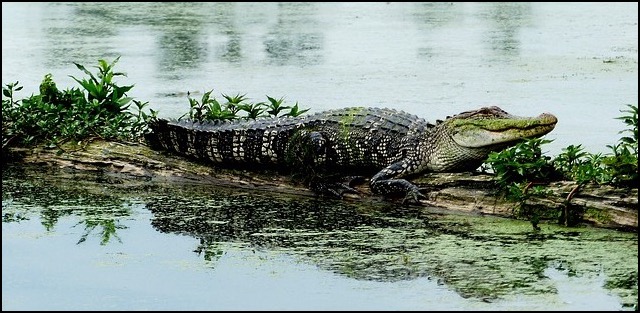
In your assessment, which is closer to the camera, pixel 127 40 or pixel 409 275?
pixel 409 275

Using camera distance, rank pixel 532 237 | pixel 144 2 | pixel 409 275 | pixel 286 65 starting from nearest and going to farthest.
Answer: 1. pixel 409 275
2. pixel 532 237
3. pixel 286 65
4. pixel 144 2

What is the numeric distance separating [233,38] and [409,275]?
31.7ft

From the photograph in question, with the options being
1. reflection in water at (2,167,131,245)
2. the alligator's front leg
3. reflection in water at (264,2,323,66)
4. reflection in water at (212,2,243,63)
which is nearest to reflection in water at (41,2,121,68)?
reflection in water at (212,2,243,63)

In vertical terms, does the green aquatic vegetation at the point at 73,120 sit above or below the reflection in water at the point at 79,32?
above

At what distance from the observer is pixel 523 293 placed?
187 inches

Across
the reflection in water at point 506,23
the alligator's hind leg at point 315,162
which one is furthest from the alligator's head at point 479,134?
the reflection in water at point 506,23

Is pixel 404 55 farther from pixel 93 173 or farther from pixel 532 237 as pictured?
pixel 532 237

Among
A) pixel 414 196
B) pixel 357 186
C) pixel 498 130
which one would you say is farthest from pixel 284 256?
pixel 498 130

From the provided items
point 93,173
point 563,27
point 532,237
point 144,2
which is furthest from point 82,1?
point 532,237

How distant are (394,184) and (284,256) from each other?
3.69ft

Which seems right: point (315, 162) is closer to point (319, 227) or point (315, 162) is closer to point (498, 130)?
point (319, 227)

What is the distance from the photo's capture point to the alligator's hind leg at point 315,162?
6.57 metres

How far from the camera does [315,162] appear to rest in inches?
263

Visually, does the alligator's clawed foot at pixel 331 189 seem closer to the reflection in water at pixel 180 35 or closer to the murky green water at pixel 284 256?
the murky green water at pixel 284 256
